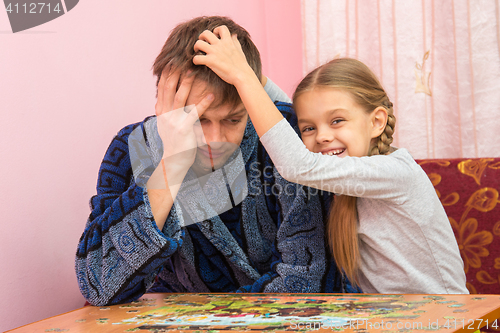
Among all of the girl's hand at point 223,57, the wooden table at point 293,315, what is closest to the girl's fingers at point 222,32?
the girl's hand at point 223,57

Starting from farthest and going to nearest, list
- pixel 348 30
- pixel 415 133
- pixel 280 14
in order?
pixel 280 14 → pixel 348 30 → pixel 415 133

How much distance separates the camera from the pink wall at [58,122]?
1.01m

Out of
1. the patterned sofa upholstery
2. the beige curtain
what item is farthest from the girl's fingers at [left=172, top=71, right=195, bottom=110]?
the beige curtain

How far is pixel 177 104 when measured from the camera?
89 centimetres

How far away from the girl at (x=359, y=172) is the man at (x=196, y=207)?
0.19ft

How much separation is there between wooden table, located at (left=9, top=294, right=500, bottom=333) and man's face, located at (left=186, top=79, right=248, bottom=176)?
13.3 inches

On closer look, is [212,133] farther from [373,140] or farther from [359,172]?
[373,140]

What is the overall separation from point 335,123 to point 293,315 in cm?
56

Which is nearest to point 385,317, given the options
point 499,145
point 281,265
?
point 281,265

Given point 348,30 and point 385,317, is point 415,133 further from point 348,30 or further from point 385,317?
point 385,317

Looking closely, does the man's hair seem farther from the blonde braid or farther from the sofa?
the sofa

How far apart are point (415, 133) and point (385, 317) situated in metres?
1.24

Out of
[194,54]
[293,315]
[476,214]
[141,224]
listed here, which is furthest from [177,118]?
[476,214]

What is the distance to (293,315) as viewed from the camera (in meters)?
0.61
